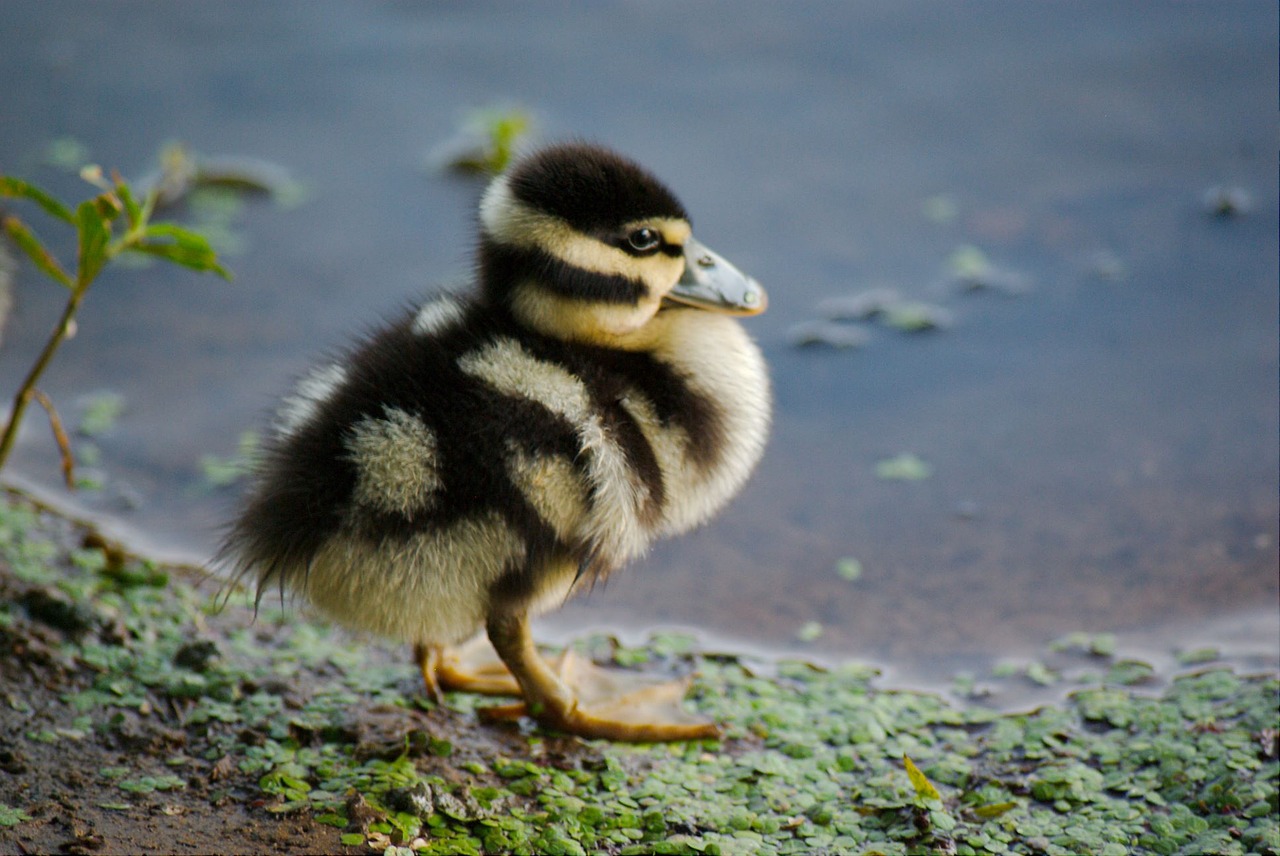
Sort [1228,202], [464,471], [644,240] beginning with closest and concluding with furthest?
[464,471] < [644,240] < [1228,202]

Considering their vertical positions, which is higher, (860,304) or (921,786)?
(860,304)

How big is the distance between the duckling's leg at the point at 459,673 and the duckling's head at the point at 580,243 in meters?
0.91

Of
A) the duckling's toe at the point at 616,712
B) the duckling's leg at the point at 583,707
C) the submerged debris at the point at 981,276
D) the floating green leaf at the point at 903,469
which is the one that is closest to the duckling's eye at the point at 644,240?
the duckling's leg at the point at 583,707

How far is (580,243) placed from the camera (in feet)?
9.60

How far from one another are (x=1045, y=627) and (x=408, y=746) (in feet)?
6.54

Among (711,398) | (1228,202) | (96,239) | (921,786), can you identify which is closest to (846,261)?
(1228,202)

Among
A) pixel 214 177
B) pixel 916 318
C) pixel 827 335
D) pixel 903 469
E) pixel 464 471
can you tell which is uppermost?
pixel 214 177

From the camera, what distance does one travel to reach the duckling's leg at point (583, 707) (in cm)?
315

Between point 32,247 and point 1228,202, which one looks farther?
point 1228,202

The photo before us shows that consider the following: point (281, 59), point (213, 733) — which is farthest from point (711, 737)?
point (281, 59)

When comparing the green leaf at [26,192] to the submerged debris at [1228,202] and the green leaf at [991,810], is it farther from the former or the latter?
the submerged debris at [1228,202]

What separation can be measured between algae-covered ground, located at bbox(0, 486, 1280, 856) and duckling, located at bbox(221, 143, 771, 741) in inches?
10.2

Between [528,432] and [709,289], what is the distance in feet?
2.13

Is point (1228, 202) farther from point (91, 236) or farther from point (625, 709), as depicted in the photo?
point (91, 236)
